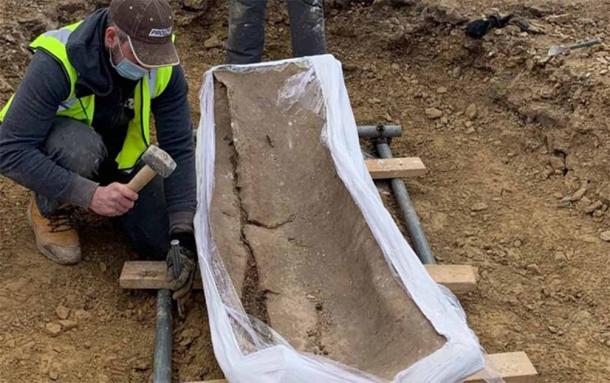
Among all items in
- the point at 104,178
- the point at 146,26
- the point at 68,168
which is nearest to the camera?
the point at 146,26

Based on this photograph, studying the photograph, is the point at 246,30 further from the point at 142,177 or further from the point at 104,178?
the point at 142,177

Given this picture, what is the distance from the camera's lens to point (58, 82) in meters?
2.81

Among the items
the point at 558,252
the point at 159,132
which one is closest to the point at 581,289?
the point at 558,252

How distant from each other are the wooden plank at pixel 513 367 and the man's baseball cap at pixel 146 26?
1.69 m

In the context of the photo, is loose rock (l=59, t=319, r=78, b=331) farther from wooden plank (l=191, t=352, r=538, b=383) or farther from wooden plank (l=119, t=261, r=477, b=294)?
wooden plank (l=191, t=352, r=538, b=383)

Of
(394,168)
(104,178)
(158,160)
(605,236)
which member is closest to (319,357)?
(158,160)

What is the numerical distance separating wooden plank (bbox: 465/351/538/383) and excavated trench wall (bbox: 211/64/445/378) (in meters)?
0.43

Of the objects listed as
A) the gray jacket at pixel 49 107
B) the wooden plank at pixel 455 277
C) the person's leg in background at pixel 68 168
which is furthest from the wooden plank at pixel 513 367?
the person's leg in background at pixel 68 168

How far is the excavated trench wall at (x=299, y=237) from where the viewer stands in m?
2.84

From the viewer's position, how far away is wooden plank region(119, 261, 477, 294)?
10.5 ft

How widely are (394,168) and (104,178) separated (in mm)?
1574

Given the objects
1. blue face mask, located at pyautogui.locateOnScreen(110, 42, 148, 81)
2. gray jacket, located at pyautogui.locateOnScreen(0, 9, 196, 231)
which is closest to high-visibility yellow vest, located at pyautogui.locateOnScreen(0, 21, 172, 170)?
gray jacket, located at pyautogui.locateOnScreen(0, 9, 196, 231)

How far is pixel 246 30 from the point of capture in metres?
4.34

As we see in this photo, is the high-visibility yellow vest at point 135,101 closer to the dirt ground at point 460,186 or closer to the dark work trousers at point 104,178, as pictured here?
the dark work trousers at point 104,178
